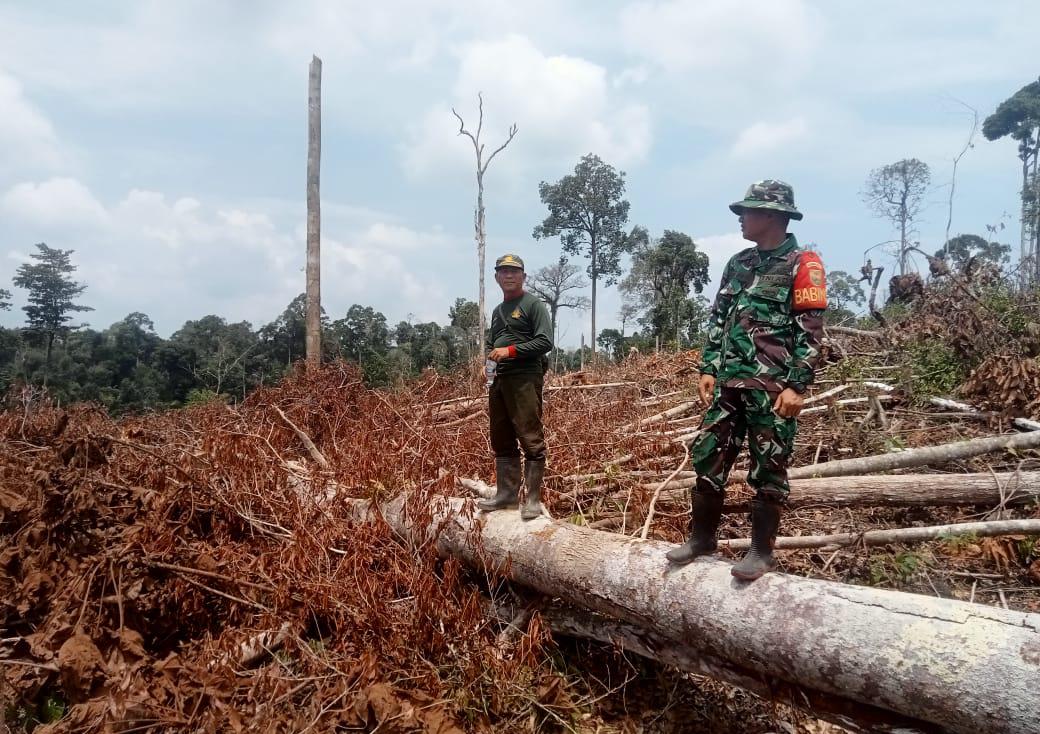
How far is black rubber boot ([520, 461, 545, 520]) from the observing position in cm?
399

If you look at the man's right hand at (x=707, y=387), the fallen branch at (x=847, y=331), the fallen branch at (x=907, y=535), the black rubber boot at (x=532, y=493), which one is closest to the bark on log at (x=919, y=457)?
the fallen branch at (x=907, y=535)

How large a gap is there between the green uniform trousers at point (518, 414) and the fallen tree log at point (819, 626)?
22.0 inches

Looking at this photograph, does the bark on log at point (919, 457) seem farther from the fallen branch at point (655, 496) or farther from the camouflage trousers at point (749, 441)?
the camouflage trousers at point (749, 441)

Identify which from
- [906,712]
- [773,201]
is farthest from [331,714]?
[773,201]

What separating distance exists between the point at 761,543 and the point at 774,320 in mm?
1038

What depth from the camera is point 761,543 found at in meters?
2.91

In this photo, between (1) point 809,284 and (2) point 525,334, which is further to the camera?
(2) point 525,334

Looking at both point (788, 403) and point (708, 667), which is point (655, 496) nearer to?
point (708, 667)

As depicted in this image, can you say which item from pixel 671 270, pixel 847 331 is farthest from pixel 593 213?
pixel 847 331

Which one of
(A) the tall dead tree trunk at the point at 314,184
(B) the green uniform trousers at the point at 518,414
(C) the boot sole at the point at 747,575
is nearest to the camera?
(C) the boot sole at the point at 747,575

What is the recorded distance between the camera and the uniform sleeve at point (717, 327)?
3311 millimetres

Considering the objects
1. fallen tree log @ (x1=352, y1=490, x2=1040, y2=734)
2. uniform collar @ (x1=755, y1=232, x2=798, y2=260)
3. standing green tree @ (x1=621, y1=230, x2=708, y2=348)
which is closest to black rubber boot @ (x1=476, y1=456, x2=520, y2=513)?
fallen tree log @ (x1=352, y1=490, x2=1040, y2=734)

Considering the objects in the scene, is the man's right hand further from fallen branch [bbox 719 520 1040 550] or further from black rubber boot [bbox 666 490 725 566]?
fallen branch [bbox 719 520 1040 550]

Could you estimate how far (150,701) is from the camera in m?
2.91
